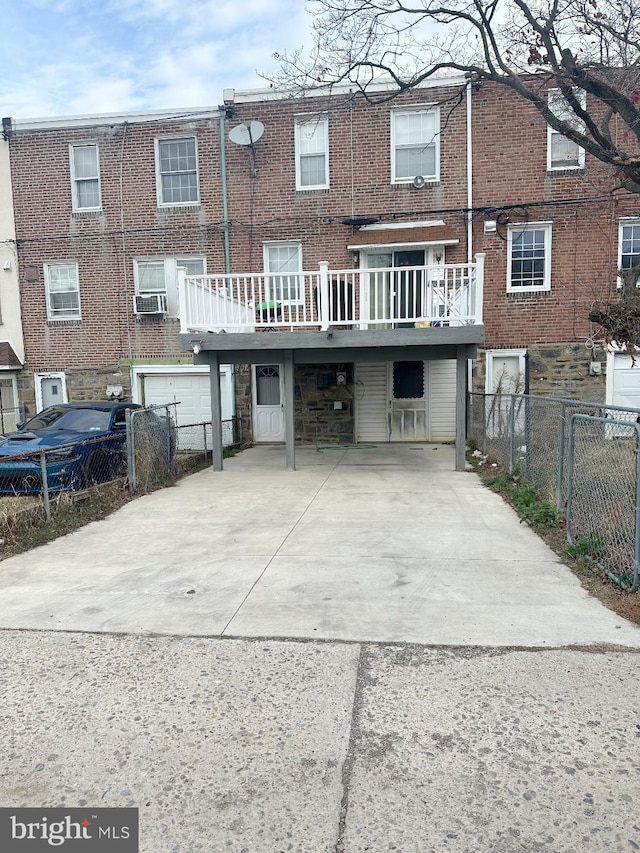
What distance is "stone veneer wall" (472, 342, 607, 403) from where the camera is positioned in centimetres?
1280

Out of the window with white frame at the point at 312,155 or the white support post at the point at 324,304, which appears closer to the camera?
the white support post at the point at 324,304

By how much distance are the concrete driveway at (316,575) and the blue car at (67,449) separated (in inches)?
33.3

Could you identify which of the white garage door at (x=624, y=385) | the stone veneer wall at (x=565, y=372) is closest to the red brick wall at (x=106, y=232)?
the stone veneer wall at (x=565, y=372)

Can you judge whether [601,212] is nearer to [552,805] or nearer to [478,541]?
[478,541]

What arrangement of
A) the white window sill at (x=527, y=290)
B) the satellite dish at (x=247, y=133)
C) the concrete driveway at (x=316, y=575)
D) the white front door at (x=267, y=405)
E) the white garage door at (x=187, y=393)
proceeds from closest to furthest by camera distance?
the concrete driveway at (x=316, y=575), the white window sill at (x=527, y=290), the satellite dish at (x=247, y=133), the white front door at (x=267, y=405), the white garage door at (x=187, y=393)

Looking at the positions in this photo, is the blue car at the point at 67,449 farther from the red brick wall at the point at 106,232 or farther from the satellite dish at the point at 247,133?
the satellite dish at the point at 247,133

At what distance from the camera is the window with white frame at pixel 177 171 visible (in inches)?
546

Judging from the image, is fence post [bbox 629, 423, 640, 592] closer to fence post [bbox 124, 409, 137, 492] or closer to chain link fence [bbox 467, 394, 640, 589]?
chain link fence [bbox 467, 394, 640, 589]

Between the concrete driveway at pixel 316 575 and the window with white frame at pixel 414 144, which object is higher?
the window with white frame at pixel 414 144

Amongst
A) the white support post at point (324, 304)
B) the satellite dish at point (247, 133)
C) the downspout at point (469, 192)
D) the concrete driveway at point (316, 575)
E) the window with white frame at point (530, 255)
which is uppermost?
the satellite dish at point (247, 133)

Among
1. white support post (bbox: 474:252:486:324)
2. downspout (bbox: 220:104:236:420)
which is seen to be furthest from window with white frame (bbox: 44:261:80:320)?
white support post (bbox: 474:252:486:324)

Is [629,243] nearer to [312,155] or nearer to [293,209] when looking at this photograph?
[312,155]

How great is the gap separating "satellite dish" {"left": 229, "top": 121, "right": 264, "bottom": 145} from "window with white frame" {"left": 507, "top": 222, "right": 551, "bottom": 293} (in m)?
6.25

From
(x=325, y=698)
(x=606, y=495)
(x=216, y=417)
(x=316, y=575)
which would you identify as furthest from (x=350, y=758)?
(x=216, y=417)
